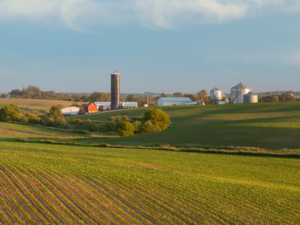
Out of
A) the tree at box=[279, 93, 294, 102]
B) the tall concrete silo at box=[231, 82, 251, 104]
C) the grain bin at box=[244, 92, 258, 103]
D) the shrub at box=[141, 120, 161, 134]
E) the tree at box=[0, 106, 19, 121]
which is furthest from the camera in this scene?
the tree at box=[279, 93, 294, 102]

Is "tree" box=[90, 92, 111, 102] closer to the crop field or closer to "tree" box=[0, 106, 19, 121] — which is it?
"tree" box=[0, 106, 19, 121]

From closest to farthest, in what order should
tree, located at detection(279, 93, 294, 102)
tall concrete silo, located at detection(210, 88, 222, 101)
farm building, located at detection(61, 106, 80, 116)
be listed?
farm building, located at detection(61, 106, 80, 116) < tall concrete silo, located at detection(210, 88, 222, 101) < tree, located at detection(279, 93, 294, 102)

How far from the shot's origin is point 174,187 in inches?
498

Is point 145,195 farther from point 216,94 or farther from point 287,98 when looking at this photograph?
point 287,98

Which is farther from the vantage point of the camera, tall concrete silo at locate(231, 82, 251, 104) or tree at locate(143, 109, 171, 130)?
tall concrete silo at locate(231, 82, 251, 104)

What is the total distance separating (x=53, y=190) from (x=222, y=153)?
18.7 meters

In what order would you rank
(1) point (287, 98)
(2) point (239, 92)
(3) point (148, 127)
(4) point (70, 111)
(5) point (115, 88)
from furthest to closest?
(1) point (287, 98) → (5) point (115, 88) → (2) point (239, 92) → (4) point (70, 111) → (3) point (148, 127)

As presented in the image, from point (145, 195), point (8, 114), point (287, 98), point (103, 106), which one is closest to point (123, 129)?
point (145, 195)

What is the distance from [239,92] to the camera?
326 feet

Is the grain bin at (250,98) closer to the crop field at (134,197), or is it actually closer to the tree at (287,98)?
the tree at (287,98)

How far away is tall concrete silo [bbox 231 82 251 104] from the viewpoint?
325 ft

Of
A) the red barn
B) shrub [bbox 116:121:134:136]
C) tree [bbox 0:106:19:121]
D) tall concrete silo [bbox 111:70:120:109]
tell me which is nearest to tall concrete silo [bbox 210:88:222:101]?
tall concrete silo [bbox 111:70:120:109]

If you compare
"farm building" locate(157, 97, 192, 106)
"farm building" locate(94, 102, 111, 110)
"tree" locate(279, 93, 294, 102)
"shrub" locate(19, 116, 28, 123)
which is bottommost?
"shrub" locate(19, 116, 28, 123)

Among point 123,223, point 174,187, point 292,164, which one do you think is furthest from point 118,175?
point 292,164
